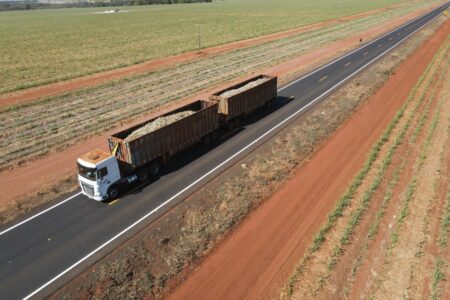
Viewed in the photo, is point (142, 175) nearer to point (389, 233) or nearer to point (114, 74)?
point (389, 233)

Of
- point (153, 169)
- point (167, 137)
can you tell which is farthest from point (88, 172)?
point (167, 137)

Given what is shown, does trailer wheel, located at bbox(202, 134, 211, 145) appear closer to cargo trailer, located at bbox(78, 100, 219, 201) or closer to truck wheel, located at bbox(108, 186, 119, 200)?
cargo trailer, located at bbox(78, 100, 219, 201)

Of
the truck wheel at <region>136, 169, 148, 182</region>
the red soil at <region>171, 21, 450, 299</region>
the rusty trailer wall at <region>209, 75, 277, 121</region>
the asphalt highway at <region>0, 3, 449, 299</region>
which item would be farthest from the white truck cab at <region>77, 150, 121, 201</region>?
the rusty trailer wall at <region>209, 75, 277, 121</region>

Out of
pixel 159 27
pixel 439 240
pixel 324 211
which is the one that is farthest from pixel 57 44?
pixel 439 240

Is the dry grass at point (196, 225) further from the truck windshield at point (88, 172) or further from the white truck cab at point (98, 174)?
the truck windshield at point (88, 172)

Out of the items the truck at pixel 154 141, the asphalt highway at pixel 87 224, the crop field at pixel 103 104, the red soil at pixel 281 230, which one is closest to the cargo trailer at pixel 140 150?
the truck at pixel 154 141

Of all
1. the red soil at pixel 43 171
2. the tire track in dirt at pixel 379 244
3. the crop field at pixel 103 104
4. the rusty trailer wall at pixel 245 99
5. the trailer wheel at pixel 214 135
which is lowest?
the tire track in dirt at pixel 379 244

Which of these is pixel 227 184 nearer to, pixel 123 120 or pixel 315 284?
pixel 315 284
